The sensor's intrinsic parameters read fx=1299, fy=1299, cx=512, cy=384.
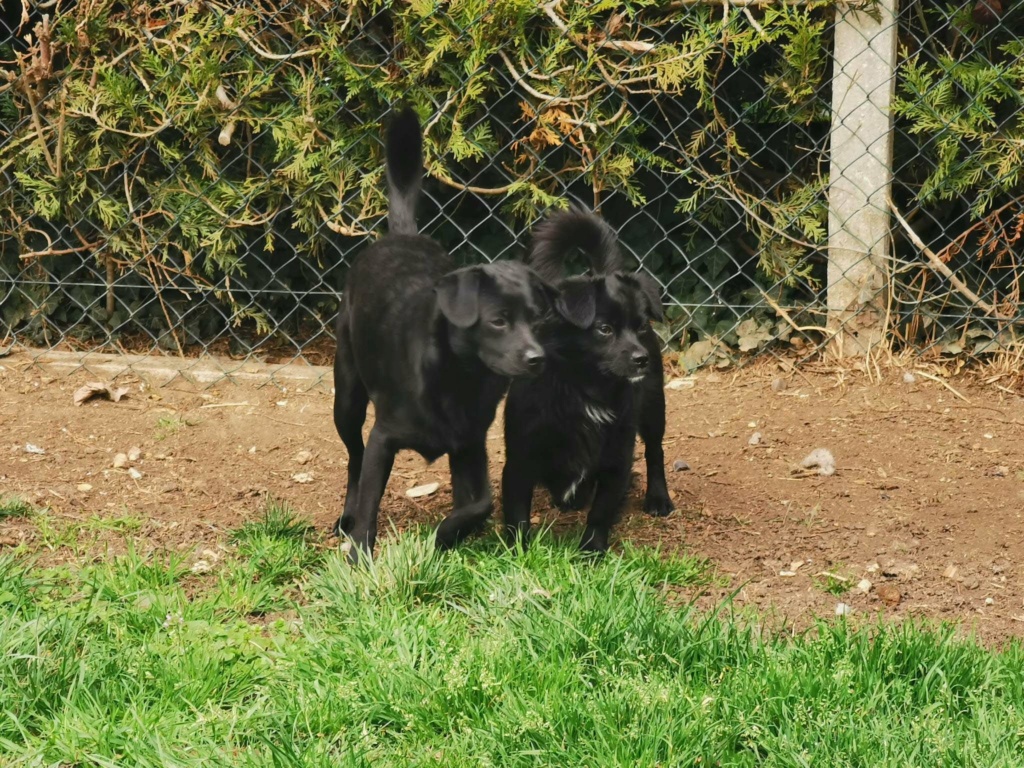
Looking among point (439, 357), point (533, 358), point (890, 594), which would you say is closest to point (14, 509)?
point (439, 357)

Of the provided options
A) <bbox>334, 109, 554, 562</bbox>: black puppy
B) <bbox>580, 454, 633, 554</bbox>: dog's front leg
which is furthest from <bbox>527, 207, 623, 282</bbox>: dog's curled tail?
<bbox>580, 454, 633, 554</bbox>: dog's front leg

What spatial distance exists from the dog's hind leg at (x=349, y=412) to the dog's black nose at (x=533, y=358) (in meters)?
0.82

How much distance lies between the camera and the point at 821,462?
183 inches

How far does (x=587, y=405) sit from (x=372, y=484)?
2.24 ft

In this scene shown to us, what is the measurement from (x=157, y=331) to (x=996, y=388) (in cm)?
384

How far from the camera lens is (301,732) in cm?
268

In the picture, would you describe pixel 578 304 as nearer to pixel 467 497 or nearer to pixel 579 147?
pixel 467 497

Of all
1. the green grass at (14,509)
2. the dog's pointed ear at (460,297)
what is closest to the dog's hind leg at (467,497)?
the dog's pointed ear at (460,297)

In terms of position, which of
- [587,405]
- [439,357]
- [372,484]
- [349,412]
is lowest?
[372,484]

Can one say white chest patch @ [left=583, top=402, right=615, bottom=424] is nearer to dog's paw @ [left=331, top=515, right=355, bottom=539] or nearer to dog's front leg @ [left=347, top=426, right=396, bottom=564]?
dog's front leg @ [left=347, top=426, right=396, bottom=564]

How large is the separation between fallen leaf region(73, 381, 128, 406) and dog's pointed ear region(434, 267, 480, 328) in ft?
8.11

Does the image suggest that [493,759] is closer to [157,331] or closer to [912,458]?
[912,458]

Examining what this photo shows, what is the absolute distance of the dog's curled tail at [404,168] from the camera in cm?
422

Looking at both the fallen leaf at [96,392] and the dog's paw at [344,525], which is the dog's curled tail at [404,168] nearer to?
the dog's paw at [344,525]
